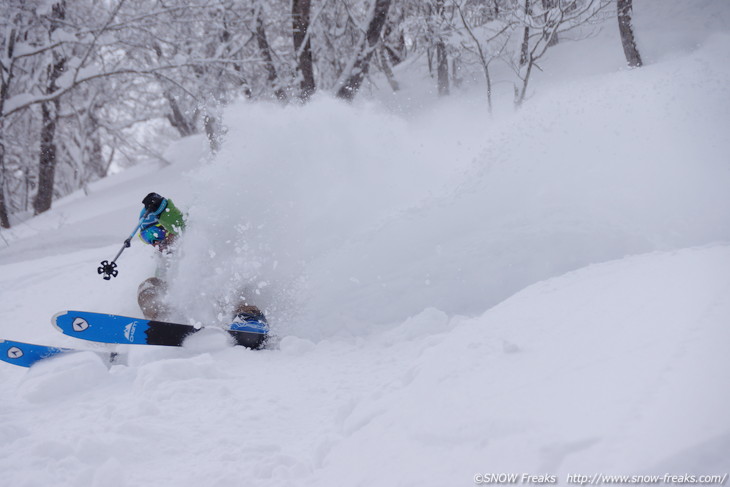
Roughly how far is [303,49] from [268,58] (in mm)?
2048

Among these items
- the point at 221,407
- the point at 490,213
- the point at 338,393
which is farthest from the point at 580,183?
the point at 221,407

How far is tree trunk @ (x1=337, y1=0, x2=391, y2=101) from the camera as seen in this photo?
34.9 feet

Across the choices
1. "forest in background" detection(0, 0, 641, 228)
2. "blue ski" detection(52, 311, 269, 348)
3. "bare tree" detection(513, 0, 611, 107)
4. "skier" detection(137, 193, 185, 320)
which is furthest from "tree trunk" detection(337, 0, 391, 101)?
"blue ski" detection(52, 311, 269, 348)

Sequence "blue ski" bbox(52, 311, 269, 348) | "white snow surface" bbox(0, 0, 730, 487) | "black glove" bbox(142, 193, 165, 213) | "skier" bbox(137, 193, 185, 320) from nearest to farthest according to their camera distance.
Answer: "white snow surface" bbox(0, 0, 730, 487) → "blue ski" bbox(52, 311, 269, 348) → "black glove" bbox(142, 193, 165, 213) → "skier" bbox(137, 193, 185, 320)

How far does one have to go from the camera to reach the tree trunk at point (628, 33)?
468 inches

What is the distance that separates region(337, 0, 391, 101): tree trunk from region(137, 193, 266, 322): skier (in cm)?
Result: 662

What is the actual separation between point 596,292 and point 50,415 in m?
4.35

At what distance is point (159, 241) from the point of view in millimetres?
5305

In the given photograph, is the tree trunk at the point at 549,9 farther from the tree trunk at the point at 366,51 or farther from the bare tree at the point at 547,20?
the tree trunk at the point at 366,51

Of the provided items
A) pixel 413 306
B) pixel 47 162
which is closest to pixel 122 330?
pixel 413 306

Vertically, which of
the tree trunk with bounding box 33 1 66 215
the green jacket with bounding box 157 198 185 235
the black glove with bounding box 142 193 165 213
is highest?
the tree trunk with bounding box 33 1 66 215

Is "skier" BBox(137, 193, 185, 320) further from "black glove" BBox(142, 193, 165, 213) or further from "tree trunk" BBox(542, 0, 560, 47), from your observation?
"tree trunk" BBox(542, 0, 560, 47)

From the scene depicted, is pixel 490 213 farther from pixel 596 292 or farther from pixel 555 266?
pixel 596 292

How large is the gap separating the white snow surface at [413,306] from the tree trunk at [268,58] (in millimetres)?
6083
